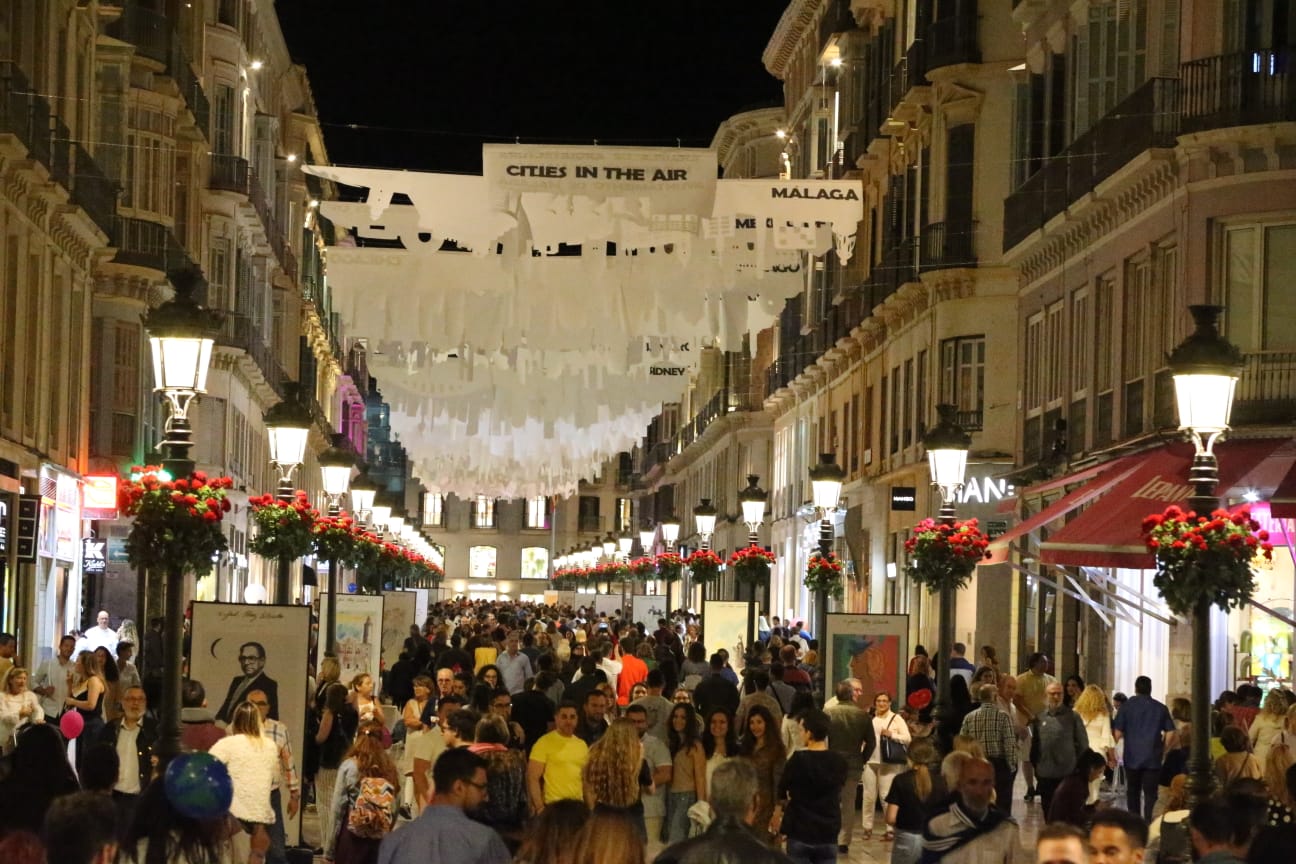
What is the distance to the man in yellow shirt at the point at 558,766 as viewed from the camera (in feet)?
49.8

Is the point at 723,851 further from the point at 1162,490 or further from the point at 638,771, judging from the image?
the point at 1162,490

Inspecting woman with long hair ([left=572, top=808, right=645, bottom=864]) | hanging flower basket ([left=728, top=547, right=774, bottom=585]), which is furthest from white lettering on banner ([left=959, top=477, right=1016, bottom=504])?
woman with long hair ([left=572, top=808, right=645, bottom=864])

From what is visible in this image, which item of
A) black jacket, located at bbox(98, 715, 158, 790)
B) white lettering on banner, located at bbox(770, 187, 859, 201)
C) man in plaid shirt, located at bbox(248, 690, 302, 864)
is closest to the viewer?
man in plaid shirt, located at bbox(248, 690, 302, 864)

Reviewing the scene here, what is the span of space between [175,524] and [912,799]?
5703 mm

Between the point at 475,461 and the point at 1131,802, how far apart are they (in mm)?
28919

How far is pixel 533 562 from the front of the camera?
539ft

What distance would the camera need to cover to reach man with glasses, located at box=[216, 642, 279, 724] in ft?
62.5

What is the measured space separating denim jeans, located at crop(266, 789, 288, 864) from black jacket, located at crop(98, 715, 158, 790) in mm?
963

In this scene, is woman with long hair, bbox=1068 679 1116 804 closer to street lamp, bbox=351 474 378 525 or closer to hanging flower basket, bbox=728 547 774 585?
street lamp, bbox=351 474 378 525

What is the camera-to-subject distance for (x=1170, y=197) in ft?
94.6

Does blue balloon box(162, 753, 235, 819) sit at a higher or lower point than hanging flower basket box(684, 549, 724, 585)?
lower

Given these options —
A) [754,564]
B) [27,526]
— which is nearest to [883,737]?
[27,526]

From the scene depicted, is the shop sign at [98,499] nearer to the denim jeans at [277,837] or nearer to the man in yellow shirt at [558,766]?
the denim jeans at [277,837]

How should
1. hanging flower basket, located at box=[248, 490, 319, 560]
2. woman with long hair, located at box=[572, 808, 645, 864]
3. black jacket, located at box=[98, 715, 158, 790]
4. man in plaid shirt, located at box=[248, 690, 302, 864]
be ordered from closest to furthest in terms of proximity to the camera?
Answer: woman with long hair, located at box=[572, 808, 645, 864]
man in plaid shirt, located at box=[248, 690, 302, 864]
black jacket, located at box=[98, 715, 158, 790]
hanging flower basket, located at box=[248, 490, 319, 560]
